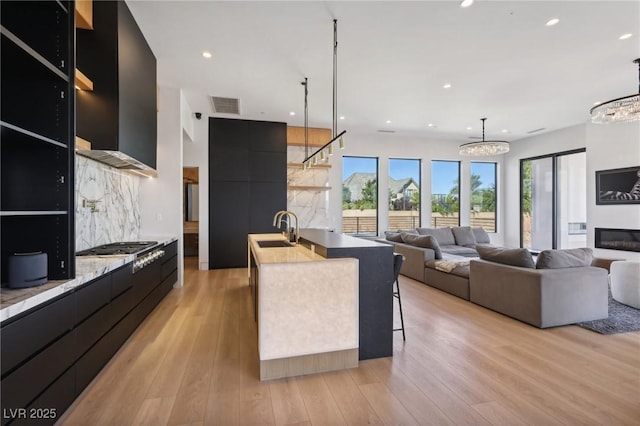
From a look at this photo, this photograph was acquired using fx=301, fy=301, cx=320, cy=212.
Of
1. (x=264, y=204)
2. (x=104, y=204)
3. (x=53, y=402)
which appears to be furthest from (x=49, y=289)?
(x=264, y=204)

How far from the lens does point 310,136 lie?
7.35 meters

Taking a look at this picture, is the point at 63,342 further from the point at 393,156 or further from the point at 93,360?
the point at 393,156

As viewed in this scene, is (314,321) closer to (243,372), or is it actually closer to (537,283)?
(243,372)

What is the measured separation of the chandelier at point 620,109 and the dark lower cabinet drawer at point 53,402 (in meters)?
6.17

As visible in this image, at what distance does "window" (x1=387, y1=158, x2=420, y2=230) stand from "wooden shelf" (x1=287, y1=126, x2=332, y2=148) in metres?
2.23

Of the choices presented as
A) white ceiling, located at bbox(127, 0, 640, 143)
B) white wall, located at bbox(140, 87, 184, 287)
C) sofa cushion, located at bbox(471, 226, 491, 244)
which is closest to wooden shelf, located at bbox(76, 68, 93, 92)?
white ceiling, located at bbox(127, 0, 640, 143)

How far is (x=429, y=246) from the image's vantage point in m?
5.35

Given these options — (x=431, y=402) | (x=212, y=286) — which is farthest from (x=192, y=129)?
(x=431, y=402)

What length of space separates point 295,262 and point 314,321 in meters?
0.50

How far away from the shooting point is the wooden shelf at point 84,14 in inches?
103

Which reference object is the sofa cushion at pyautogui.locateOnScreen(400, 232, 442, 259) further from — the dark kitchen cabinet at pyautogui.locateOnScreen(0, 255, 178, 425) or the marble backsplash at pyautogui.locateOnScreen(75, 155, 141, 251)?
the marble backsplash at pyautogui.locateOnScreen(75, 155, 141, 251)

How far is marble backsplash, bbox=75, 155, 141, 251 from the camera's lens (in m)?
3.13

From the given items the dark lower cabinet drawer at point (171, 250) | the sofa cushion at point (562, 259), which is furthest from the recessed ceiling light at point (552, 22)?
the dark lower cabinet drawer at point (171, 250)

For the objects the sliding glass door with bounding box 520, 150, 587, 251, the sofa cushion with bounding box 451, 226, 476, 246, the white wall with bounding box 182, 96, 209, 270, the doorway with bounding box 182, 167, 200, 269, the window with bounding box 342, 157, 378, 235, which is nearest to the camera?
the white wall with bounding box 182, 96, 209, 270
